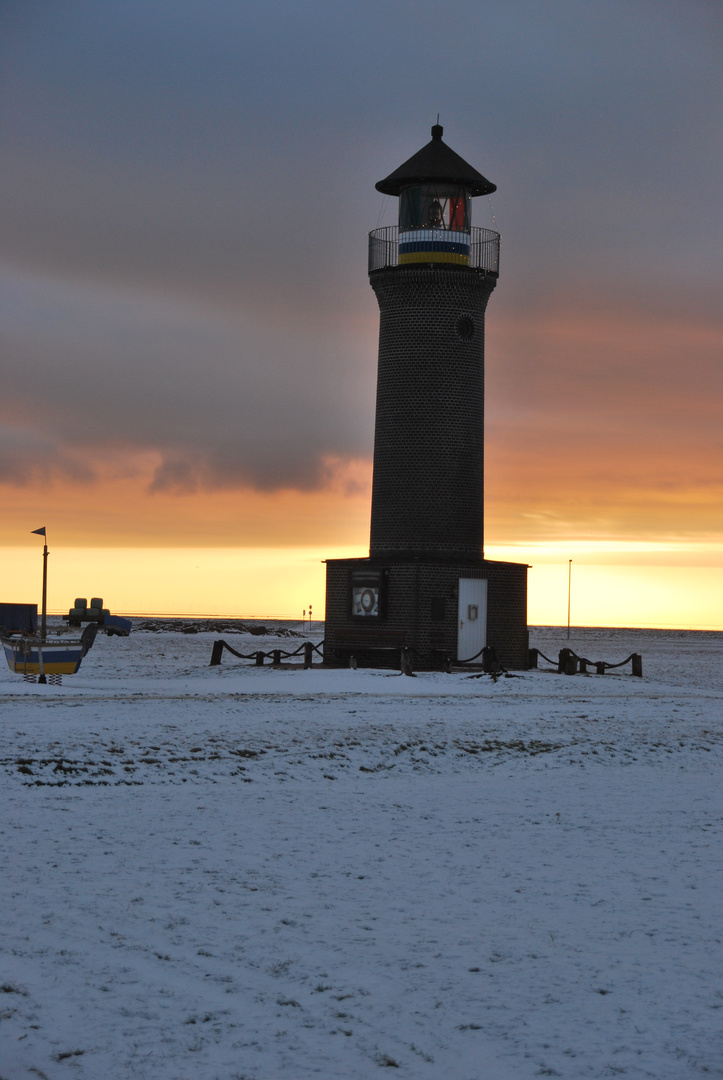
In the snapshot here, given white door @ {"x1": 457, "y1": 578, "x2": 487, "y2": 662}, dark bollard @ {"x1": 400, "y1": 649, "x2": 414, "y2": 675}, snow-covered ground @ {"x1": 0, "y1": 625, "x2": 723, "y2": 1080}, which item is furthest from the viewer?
white door @ {"x1": 457, "y1": 578, "x2": 487, "y2": 662}

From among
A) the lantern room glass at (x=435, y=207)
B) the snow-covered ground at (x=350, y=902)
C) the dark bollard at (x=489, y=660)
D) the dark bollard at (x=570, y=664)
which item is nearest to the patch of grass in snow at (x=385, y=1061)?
the snow-covered ground at (x=350, y=902)

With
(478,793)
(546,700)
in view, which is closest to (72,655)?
(546,700)

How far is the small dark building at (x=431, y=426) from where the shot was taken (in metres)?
35.8

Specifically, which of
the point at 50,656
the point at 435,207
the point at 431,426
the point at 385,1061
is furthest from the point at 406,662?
the point at 385,1061

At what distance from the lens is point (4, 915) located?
30.9 ft

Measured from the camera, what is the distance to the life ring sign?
3647 centimetres

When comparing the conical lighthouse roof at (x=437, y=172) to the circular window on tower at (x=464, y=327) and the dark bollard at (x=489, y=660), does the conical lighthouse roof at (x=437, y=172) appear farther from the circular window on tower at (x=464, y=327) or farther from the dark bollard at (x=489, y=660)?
the dark bollard at (x=489, y=660)

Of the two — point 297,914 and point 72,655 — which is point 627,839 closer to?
point 297,914

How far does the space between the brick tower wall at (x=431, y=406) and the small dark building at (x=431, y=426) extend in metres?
0.03

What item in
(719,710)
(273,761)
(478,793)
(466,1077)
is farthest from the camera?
(719,710)

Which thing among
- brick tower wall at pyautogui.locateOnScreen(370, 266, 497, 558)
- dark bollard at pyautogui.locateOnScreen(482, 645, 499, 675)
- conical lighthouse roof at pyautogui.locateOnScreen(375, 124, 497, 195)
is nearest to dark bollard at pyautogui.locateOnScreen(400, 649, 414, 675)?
dark bollard at pyautogui.locateOnScreen(482, 645, 499, 675)

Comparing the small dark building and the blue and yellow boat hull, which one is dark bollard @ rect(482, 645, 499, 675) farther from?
the blue and yellow boat hull

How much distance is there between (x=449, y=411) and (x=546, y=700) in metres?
10.2

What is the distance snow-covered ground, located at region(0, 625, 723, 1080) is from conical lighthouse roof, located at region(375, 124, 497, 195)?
19.1 m
